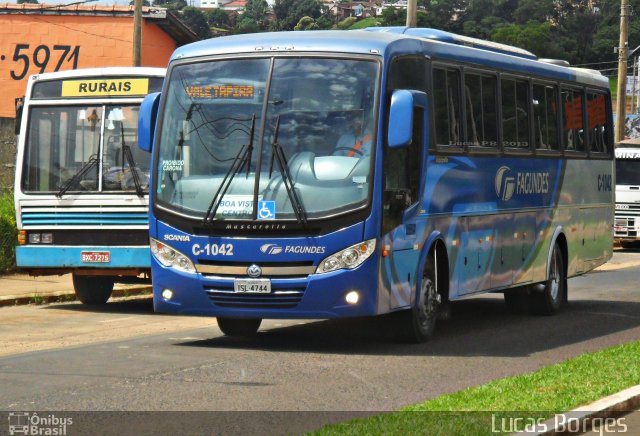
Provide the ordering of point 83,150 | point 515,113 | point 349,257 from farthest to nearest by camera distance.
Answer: point 83,150, point 515,113, point 349,257

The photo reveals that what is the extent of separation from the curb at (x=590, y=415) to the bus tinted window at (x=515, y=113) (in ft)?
22.1

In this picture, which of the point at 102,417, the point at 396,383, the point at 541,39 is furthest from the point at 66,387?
the point at 541,39

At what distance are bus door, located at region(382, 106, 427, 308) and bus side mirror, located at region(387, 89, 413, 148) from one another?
198 millimetres

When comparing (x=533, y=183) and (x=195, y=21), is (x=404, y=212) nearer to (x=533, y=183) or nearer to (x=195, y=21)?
(x=533, y=183)

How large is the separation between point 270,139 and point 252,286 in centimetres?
139

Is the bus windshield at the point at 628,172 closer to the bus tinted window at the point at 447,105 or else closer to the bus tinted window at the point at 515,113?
the bus tinted window at the point at 515,113

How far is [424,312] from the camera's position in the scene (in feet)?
46.9

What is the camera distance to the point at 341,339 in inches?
581

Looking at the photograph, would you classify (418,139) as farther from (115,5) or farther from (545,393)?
(115,5)

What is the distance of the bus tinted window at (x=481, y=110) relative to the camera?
617 inches

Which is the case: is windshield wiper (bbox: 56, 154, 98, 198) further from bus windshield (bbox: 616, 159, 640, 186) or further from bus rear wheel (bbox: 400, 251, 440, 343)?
bus windshield (bbox: 616, 159, 640, 186)

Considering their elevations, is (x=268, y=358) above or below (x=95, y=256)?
below

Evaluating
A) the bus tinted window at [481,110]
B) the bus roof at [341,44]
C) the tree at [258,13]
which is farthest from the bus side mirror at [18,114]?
the tree at [258,13]

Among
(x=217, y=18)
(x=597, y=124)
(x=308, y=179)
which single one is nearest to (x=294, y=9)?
(x=217, y=18)
